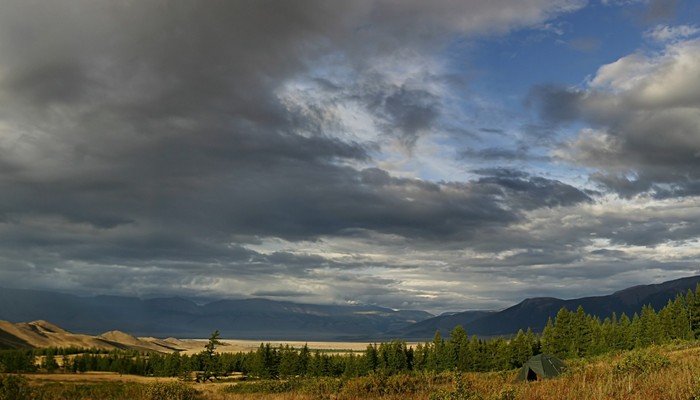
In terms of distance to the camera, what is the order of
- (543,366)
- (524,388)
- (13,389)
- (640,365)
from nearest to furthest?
1. (524,388)
2. (13,389)
3. (640,365)
4. (543,366)

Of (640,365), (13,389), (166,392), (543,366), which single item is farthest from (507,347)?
(13,389)

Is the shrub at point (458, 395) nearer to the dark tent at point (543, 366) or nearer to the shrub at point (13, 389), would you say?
the shrub at point (13, 389)

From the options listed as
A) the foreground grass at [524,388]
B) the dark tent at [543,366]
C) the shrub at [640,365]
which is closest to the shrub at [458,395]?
the foreground grass at [524,388]

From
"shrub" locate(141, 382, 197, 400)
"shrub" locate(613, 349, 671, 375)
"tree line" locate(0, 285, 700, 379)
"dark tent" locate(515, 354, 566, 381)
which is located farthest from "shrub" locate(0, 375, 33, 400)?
"tree line" locate(0, 285, 700, 379)

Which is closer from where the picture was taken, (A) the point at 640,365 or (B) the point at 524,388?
(B) the point at 524,388

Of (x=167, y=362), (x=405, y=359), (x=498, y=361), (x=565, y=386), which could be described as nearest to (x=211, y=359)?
(x=167, y=362)

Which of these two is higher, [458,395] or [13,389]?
[13,389]

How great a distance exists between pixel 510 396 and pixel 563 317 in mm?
120156

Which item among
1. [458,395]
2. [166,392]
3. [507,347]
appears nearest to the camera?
[458,395]

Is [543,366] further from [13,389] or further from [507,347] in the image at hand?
[507,347]

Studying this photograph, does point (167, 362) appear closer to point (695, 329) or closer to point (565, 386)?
point (695, 329)

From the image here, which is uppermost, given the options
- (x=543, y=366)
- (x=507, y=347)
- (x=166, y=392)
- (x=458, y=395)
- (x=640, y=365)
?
(x=640, y=365)

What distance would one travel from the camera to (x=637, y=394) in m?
10.9

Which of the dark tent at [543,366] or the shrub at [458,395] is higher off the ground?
the shrub at [458,395]
